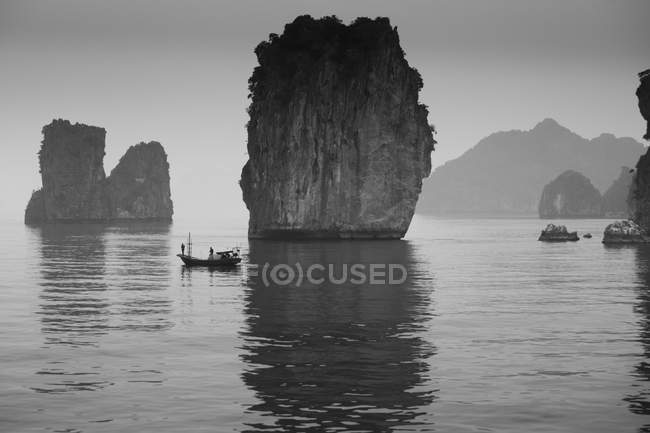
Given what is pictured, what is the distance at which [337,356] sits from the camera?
91.4ft

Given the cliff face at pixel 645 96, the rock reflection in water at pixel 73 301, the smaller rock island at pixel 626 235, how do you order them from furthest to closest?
the cliff face at pixel 645 96 < the smaller rock island at pixel 626 235 < the rock reflection in water at pixel 73 301

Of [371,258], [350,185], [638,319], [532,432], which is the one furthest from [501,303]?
[350,185]

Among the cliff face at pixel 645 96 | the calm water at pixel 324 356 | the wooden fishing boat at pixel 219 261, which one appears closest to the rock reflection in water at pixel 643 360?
the calm water at pixel 324 356

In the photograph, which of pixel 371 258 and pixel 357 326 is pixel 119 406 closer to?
pixel 357 326

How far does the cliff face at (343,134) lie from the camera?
122 meters

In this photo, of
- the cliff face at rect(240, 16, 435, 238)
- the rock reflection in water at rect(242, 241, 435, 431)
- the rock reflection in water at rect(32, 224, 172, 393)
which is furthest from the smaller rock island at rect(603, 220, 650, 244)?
the rock reflection in water at rect(242, 241, 435, 431)

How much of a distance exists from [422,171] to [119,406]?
353ft

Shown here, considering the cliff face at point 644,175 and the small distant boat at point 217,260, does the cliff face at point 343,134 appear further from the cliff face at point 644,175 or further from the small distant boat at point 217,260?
the small distant boat at point 217,260

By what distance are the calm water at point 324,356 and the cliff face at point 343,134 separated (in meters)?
66.5

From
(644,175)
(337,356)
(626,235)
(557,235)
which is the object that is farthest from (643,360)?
(557,235)

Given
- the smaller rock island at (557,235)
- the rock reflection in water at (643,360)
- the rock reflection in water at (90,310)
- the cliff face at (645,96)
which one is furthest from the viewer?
the smaller rock island at (557,235)

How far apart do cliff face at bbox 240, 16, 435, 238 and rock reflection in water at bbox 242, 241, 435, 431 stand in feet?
234

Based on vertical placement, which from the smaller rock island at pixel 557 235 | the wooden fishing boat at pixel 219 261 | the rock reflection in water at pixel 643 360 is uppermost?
the smaller rock island at pixel 557 235

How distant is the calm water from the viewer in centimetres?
2061
